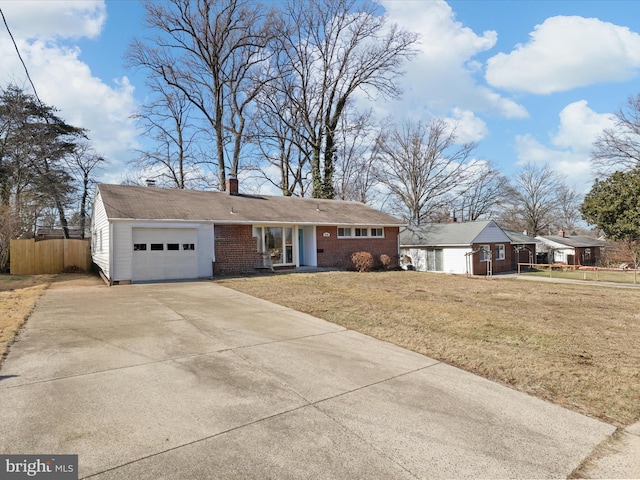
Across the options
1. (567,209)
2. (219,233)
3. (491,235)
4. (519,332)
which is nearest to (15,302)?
(219,233)

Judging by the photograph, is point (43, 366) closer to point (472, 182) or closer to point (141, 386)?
point (141, 386)

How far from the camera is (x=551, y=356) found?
16.5 feet

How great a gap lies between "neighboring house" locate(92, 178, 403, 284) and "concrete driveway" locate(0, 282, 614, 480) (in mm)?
8089

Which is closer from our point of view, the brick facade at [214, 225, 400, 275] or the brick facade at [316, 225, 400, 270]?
the brick facade at [214, 225, 400, 275]

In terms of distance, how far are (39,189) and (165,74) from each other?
A: 457 inches

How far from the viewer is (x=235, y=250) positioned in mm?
15734

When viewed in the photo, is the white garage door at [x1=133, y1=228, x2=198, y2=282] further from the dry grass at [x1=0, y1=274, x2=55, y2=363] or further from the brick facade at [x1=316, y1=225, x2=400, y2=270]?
the brick facade at [x1=316, y1=225, x2=400, y2=270]

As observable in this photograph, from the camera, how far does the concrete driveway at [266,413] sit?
2.56 m

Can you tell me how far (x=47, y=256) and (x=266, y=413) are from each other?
60.1 feet

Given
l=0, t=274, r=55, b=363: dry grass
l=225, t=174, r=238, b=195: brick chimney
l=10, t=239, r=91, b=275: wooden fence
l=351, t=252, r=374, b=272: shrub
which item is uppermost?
l=225, t=174, r=238, b=195: brick chimney

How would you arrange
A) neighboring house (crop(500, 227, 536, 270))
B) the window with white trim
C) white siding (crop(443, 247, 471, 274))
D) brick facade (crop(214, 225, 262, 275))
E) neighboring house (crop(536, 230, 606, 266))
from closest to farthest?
brick facade (crop(214, 225, 262, 275)), the window with white trim, white siding (crop(443, 247, 471, 274)), neighboring house (crop(500, 227, 536, 270)), neighboring house (crop(536, 230, 606, 266))

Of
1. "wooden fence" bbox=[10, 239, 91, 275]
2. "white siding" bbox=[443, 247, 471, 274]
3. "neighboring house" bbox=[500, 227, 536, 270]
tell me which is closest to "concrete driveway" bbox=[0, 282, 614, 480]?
"wooden fence" bbox=[10, 239, 91, 275]

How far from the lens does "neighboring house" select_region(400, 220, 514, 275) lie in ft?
88.0

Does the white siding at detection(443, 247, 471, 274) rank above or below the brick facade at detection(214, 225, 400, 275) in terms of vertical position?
below
